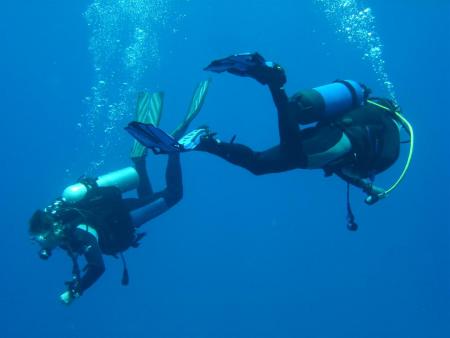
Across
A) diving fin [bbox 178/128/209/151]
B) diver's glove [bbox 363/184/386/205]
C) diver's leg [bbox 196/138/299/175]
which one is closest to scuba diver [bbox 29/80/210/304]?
diving fin [bbox 178/128/209/151]

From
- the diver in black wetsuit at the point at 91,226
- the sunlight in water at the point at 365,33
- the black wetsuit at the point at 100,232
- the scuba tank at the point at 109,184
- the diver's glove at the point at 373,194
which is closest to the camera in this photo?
the diver's glove at the point at 373,194

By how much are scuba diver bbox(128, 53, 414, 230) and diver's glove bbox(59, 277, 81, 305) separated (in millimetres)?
2114

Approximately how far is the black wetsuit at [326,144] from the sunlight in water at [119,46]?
19.7 m

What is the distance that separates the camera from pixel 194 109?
7.83m

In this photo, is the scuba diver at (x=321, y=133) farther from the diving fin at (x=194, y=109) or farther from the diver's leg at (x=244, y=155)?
the diving fin at (x=194, y=109)

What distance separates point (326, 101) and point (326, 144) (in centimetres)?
43

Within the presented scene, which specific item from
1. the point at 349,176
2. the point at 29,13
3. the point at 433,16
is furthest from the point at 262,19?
the point at 349,176

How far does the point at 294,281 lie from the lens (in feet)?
84.7

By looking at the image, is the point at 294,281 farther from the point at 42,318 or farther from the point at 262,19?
the point at 262,19

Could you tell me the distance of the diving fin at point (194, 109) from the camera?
7734mm

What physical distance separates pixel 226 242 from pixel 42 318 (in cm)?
1095

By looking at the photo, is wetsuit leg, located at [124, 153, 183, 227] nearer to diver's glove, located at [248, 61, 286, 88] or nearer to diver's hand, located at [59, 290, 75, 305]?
diver's hand, located at [59, 290, 75, 305]

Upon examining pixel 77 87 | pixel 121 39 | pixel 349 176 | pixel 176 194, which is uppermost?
pixel 121 39

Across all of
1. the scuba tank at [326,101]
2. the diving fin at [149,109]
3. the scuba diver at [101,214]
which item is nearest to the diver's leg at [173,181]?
the scuba diver at [101,214]
